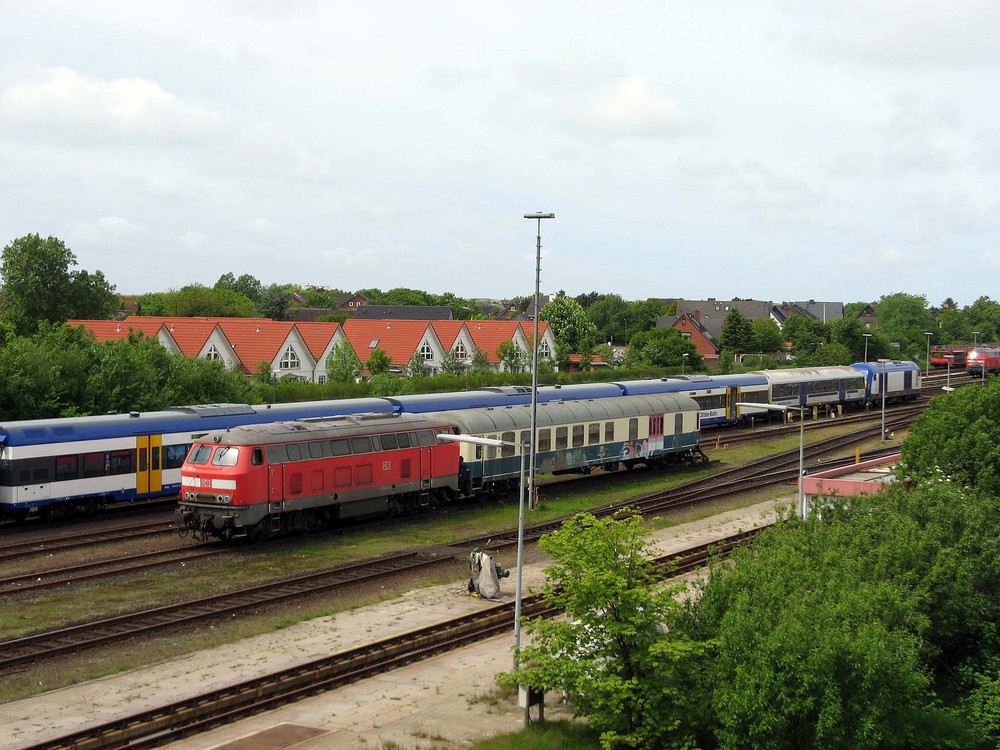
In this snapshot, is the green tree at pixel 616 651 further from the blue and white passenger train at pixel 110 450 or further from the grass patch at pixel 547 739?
the blue and white passenger train at pixel 110 450

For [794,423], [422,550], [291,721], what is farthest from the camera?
[794,423]

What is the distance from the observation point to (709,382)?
67812mm

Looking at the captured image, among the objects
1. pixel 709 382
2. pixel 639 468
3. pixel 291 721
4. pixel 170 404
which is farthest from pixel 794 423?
pixel 291 721

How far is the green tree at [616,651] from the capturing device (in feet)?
59.6

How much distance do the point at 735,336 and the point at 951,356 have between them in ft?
76.8

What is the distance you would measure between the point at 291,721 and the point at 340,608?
314 inches

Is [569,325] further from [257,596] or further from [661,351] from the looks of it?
[257,596]

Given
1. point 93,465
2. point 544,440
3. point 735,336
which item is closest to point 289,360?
point 544,440

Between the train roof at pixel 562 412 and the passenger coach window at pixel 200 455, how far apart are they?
34.6ft

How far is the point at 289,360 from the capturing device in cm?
8981

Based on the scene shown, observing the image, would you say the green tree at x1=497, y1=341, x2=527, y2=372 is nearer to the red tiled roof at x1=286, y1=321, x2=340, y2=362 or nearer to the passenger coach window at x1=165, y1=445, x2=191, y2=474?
the red tiled roof at x1=286, y1=321, x2=340, y2=362

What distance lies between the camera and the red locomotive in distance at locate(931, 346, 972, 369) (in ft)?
383

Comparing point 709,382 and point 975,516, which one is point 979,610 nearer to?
point 975,516

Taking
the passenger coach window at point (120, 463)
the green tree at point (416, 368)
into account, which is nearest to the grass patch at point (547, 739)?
the passenger coach window at point (120, 463)
